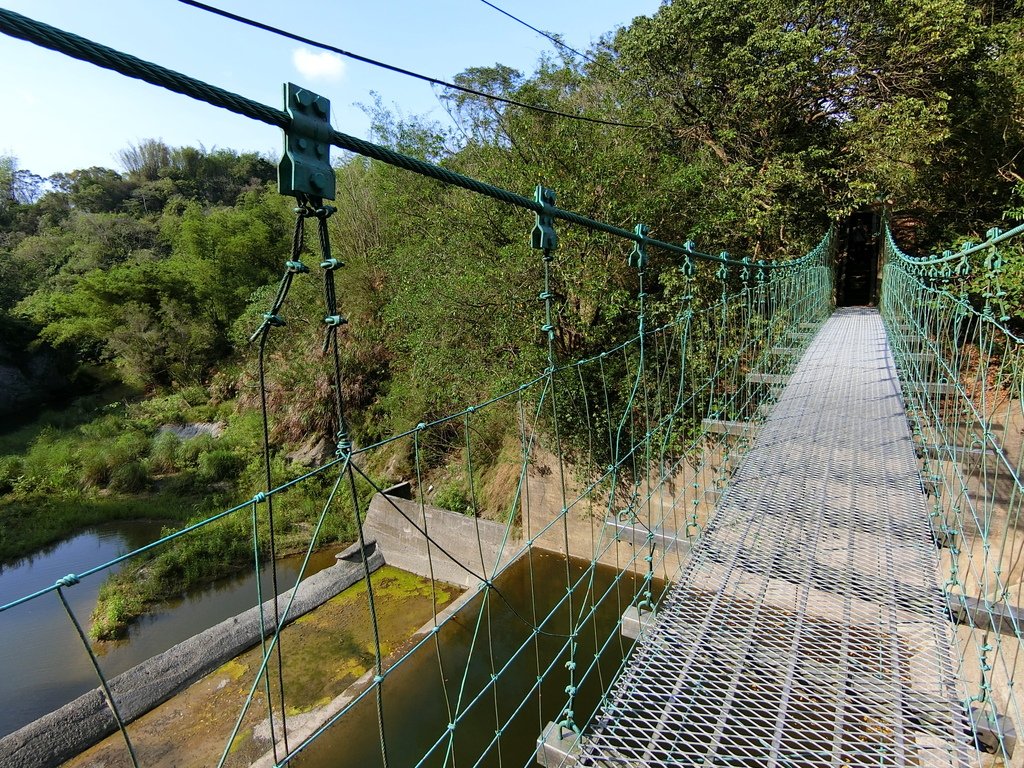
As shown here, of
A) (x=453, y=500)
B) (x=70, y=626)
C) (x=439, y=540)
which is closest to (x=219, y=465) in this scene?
(x=70, y=626)

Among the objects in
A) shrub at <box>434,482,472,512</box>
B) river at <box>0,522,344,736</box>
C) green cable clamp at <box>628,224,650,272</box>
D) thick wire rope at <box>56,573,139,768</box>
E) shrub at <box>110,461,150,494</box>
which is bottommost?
river at <box>0,522,344,736</box>

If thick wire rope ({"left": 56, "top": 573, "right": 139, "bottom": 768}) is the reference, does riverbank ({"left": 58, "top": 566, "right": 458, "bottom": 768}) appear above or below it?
below

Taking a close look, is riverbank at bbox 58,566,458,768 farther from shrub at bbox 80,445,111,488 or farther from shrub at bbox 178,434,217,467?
shrub at bbox 80,445,111,488

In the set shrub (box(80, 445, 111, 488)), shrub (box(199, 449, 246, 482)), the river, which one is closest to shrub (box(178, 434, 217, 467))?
shrub (box(199, 449, 246, 482))

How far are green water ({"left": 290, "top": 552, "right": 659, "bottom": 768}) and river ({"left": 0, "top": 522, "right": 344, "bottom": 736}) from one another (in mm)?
2178

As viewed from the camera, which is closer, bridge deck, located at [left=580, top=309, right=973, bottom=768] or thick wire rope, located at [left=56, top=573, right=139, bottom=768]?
thick wire rope, located at [left=56, top=573, right=139, bottom=768]

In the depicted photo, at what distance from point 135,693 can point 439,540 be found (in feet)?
8.46

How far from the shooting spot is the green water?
11.1 ft

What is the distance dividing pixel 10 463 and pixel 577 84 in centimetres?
996

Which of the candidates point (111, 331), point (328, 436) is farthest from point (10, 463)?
point (328, 436)

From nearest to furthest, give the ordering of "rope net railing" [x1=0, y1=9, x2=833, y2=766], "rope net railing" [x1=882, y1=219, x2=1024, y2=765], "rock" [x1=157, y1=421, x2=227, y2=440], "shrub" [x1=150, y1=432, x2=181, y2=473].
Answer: "rope net railing" [x1=882, y1=219, x2=1024, y2=765] → "rope net railing" [x1=0, y1=9, x2=833, y2=766] → "shrub" [x1=150, y1=432, x2=181, y2=473] → "rock" [x1=157, y1=421, x2=227, y2=440]

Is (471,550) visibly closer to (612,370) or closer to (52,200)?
(612,370)

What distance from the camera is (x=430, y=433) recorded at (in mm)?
6961

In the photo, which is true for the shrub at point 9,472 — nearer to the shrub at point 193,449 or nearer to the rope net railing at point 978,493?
the shrub at point 193,449
